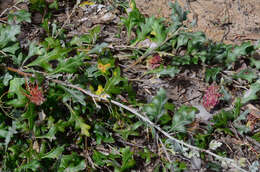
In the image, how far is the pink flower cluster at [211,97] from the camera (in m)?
2.49

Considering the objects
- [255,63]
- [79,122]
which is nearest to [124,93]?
[79,122]

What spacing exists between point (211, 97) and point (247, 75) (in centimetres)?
40

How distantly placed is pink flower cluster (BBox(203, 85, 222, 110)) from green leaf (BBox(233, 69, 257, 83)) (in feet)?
0.80

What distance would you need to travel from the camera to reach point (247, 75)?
254 centimetres

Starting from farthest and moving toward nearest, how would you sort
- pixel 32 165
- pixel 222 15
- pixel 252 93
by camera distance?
pixel 222 15, pixel 252 93, pixel 32 165

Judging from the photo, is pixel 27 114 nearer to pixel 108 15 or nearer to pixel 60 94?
pixel 60 94

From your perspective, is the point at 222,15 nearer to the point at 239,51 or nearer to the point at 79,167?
the point at 239,51

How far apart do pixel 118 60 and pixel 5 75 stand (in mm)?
981

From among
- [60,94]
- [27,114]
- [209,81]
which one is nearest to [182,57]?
[209,81]

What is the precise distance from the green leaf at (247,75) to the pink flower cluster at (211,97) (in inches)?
9.6

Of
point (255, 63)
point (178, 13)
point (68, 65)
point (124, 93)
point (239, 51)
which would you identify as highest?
point (178, 13)

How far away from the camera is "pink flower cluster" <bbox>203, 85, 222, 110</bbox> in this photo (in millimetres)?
2494

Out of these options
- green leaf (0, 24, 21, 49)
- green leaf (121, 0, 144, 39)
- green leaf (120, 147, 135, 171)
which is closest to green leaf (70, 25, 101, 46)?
green leaf (121, 0, 144, 39)

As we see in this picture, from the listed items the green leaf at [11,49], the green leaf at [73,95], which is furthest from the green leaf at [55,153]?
the green leaf at [11,49]
